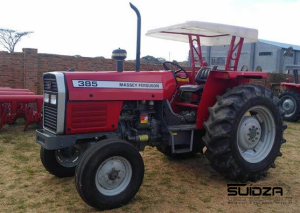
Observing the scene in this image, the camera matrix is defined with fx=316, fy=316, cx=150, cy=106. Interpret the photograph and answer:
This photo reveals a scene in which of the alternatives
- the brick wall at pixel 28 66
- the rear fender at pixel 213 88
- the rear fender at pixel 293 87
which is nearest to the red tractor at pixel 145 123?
the rear fender at pixel 213 88

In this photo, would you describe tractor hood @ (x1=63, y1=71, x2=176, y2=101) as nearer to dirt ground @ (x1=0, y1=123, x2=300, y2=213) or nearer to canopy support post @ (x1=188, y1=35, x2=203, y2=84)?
canopy support post @ (x1=188, y1=35, x2=203, y2=84)

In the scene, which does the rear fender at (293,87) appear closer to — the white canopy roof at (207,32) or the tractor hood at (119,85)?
the white canopy roof at (207,32)

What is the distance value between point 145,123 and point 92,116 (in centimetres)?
77

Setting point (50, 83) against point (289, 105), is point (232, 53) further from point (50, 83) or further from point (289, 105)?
point (289, 105)

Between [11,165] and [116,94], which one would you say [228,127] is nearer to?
[116,94]

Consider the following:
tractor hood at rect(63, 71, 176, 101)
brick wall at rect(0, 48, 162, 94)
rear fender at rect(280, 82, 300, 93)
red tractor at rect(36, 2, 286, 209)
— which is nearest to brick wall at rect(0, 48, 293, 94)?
brick wall at rect(0, 48, 162, 94)

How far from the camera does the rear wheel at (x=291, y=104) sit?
34.6 ft

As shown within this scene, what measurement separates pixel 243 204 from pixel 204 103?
4.76 feet

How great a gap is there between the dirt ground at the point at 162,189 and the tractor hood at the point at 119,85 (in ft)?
3.93

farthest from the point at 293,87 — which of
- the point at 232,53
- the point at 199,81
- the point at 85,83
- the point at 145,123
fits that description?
the point at 85,83

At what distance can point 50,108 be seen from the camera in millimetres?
3791

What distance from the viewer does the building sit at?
3155cm

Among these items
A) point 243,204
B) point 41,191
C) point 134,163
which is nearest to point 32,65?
point 41,191

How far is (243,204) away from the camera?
12.4ft
